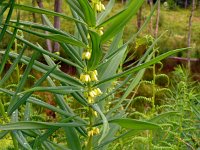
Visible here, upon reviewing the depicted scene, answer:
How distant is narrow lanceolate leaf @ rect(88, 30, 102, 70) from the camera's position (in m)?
0.79

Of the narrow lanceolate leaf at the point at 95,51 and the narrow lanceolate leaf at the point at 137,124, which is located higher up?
the narrow lanceolate leaf at the point at 95,51

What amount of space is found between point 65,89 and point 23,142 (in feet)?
0.41

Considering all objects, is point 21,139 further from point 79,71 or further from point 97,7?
point 97,7

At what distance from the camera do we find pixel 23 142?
887mm

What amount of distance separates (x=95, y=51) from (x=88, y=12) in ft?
0.24

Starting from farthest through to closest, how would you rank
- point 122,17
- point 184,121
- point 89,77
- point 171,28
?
1. point 171,28
2. point 184,121
3. point 89,77
4. point 122,17

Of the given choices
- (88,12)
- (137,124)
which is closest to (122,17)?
(88,12)

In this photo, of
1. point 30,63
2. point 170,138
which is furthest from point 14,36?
point 170,138

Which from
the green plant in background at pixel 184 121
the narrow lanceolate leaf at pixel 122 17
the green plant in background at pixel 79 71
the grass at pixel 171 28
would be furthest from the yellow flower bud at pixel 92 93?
the grass at pixel 171 28

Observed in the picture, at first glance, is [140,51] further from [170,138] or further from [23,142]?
[23,142]

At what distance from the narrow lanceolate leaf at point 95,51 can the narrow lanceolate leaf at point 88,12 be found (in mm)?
40

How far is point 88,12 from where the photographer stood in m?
0.80

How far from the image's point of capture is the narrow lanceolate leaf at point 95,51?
0.79 meters

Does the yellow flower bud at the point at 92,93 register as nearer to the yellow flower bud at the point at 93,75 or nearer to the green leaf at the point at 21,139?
the yellow flower bud at the point at 93,75
